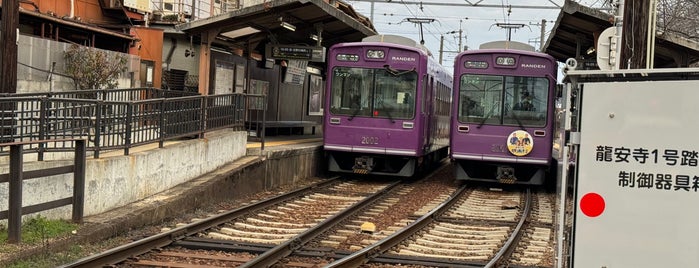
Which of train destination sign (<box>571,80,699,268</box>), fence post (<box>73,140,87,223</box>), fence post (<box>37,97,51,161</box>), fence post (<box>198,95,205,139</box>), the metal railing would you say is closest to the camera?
train destination sign (<box>571,80,699,268</box>)

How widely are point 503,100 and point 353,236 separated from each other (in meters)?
7.31

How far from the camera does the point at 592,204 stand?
3.84m

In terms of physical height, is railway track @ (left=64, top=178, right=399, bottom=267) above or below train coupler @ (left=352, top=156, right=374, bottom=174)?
below

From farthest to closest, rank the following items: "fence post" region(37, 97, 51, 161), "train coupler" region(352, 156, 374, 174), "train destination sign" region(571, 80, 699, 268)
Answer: "train coupler" region(352, 156, 374, 174)
"fence post" region(37, 97, 51, 161)
"train destination sign" region(571, 80, 699, 268)

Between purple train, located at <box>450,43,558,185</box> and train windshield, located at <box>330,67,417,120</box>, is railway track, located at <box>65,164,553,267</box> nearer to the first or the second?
purple train, located at <box>450,43,558,185</box>

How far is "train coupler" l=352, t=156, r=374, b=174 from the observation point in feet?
53.7

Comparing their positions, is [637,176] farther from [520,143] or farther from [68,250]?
[520,143]

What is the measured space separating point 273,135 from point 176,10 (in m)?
7.63

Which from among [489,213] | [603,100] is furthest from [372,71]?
[603,100]

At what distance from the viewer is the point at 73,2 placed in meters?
19.9

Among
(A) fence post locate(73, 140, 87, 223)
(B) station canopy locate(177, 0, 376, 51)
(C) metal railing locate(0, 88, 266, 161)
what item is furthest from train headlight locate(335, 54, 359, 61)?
(A) fence post locate(73, 140, 87, 223)

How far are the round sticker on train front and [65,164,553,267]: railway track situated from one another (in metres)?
1.47

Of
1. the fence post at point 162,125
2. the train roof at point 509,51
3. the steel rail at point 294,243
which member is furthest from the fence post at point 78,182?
the train roof at point 509,51

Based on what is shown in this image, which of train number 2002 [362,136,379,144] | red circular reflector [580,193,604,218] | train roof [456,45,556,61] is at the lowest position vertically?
train number 2002 [362,136,379,144]
